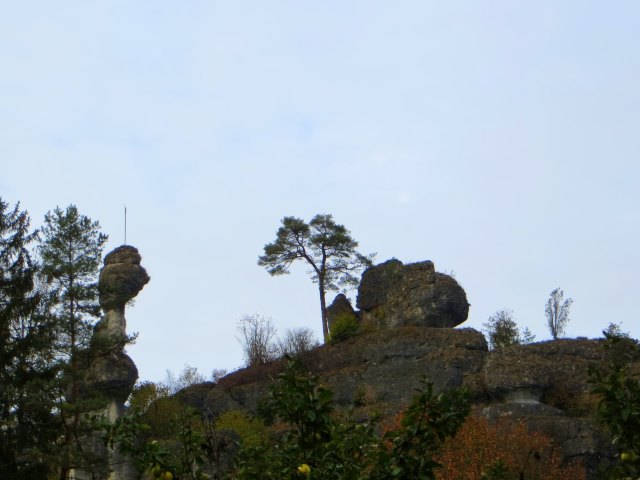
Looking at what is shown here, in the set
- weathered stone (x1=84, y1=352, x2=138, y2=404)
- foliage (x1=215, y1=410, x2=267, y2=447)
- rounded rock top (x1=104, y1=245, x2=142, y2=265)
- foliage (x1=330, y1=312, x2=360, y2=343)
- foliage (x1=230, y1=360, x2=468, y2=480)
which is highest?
rounded rock top (x1=104, y1=245, x2=142, y2=265)

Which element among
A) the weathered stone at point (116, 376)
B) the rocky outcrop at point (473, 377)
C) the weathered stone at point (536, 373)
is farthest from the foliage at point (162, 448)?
the weathered stone at point (536, 373)

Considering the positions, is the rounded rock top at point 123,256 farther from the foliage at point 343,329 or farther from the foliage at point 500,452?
the foliage at point 500,452

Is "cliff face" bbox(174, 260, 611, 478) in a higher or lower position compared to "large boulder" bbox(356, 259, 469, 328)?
lower

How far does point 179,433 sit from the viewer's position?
8.47 m

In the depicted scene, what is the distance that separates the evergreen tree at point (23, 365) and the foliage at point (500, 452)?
13.4 meters

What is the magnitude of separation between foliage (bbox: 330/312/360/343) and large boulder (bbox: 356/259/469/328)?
2038 millimetres

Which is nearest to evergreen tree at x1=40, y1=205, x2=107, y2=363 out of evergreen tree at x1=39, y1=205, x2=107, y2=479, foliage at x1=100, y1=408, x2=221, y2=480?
evergreen tree at x1=39, y1=205, x2=107, y2=479

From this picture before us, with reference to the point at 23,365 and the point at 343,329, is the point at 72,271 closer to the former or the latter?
the point at 23,365

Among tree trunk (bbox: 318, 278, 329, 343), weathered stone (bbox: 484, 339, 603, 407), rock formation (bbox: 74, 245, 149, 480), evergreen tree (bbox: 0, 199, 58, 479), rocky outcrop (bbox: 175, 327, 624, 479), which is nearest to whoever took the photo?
evergreen tree (bbox: 0, 199, 58, 479)

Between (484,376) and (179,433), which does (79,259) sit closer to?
(484,376)

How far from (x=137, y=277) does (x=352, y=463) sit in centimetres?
4842

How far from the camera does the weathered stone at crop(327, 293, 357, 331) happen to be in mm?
63031

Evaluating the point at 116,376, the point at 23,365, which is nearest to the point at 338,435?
the point at 23,365

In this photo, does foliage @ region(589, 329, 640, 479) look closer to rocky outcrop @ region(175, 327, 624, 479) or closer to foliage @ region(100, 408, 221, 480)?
foliage @ region(100, 408, 221, 480)
